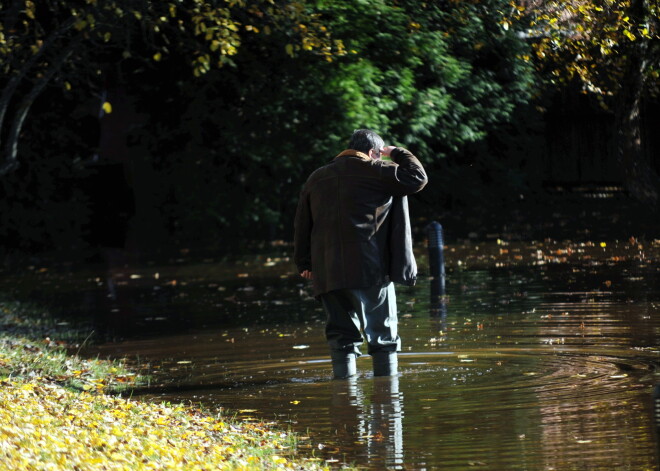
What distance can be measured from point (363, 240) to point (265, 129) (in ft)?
45.3

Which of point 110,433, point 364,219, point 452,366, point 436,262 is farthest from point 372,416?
point 436,262

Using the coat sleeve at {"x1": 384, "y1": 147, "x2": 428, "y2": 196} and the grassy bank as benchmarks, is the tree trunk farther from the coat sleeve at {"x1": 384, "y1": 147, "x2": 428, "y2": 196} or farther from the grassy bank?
the grassy bank

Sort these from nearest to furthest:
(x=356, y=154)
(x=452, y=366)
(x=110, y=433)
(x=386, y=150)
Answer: (x=110, y=433), (x=356, y=154), (x=386, y=150), (x=452, y=366)

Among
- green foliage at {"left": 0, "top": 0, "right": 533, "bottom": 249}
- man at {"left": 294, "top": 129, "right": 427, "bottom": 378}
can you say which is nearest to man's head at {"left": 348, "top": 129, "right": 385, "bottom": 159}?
man at {"left": 294, "top": 129, "right": 427, "bottom": 378}

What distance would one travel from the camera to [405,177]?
8977 mm

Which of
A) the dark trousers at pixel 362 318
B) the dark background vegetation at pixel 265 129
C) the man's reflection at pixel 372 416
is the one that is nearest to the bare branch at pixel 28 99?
the dark background vegetation at pixel 265 129

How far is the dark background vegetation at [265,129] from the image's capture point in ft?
70.5

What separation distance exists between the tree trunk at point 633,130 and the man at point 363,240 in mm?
15100

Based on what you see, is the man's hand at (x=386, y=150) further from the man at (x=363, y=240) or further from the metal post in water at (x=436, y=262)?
the metal post in water at (x=436, y=262)

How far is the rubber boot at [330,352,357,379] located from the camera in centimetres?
931

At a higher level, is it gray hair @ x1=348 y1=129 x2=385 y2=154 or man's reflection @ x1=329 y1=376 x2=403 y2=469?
gray hair @ x1=348 y1=129 x2=385 y2=154

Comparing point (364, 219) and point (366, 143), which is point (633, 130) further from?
point (364, 219)

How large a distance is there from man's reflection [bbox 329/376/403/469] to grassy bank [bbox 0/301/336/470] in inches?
14.4

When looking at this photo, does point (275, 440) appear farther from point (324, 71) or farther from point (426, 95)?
point (426, 95)
